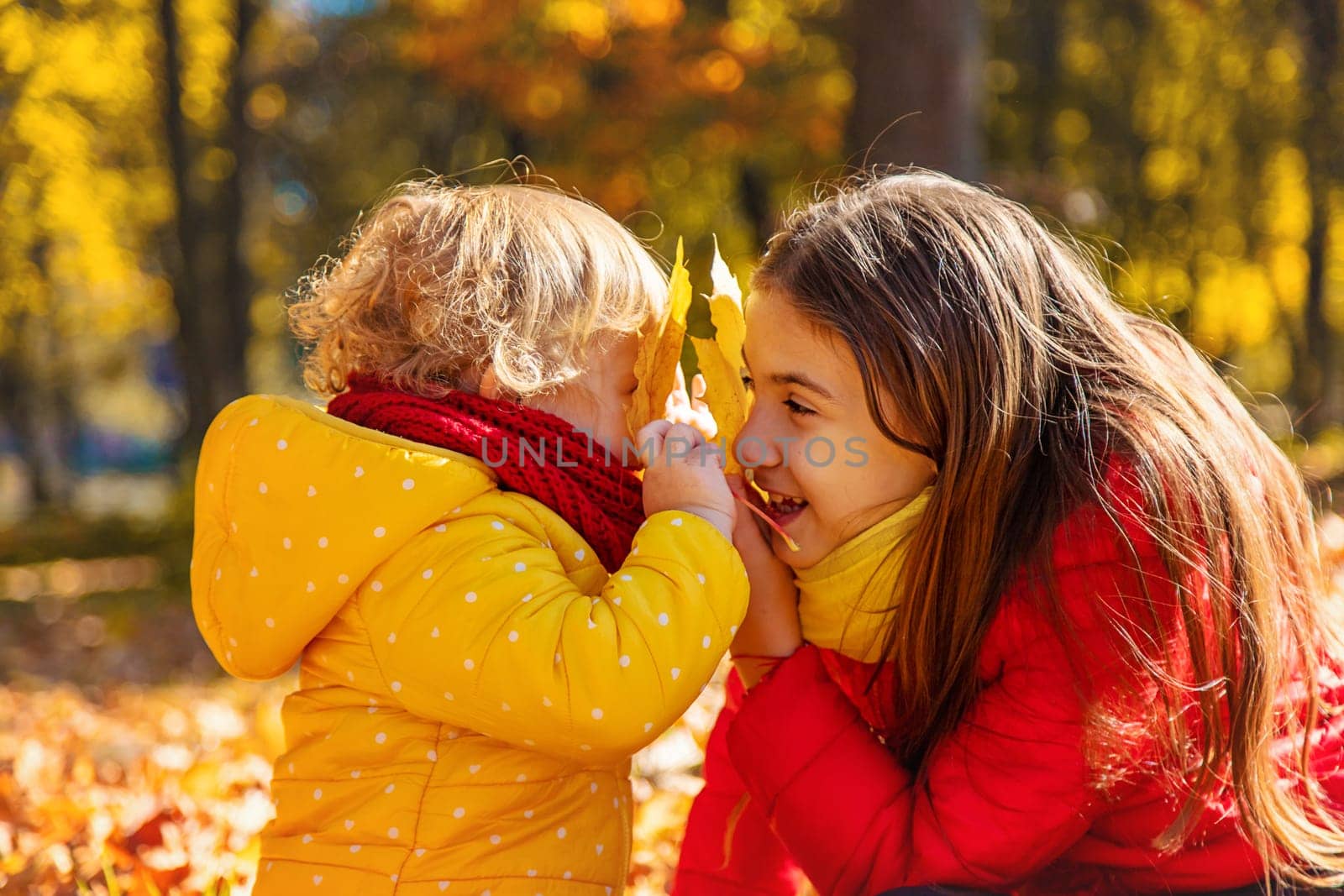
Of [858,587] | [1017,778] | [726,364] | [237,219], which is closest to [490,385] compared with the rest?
[726,364]

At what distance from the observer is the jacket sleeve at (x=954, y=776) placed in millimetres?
1862

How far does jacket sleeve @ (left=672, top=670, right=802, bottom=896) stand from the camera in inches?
92.3

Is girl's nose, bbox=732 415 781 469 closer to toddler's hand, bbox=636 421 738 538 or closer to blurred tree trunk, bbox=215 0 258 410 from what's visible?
toddler's hand, bbox=636 421 738 538

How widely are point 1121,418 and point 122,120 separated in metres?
16.0

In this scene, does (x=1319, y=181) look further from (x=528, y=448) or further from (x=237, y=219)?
(x=528, y=448)

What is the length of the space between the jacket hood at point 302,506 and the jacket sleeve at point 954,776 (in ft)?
2.26

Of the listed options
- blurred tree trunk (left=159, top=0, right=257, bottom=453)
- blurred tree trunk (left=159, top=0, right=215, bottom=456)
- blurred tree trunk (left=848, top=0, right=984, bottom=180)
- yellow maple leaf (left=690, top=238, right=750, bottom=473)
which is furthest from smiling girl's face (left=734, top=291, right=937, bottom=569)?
blurred tree trunk (left=159, top=0, right=215, bottom=456)

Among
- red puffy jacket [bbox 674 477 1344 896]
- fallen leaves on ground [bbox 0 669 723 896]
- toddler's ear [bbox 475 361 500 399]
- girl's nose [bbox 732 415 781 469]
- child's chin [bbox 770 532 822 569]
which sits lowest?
fallen leaves on ground [bbox 0 669 723 896]

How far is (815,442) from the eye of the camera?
6.58 ft

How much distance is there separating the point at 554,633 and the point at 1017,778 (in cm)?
77

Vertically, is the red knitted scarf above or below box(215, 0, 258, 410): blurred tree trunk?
above

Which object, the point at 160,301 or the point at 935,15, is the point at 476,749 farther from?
the point at 160,301

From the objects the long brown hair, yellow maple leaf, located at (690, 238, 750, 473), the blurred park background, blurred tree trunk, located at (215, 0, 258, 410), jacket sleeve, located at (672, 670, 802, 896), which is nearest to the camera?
the long brown hair

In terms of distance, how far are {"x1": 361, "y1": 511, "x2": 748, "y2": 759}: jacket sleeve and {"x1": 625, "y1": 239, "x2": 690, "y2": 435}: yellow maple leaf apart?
318 mm
